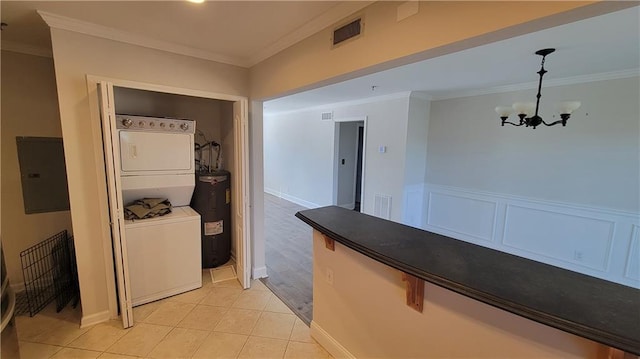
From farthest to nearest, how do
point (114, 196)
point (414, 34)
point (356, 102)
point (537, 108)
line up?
point (356, 102) < point (537, 108) < point (114, 196) < point (414, 34)

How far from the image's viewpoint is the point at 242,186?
104 inches

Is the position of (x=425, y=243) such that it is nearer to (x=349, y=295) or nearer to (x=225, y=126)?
(x=349, y=295)

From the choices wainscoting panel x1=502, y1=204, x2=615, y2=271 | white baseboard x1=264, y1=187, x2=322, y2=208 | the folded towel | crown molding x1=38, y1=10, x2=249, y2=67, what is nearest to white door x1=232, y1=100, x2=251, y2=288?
crown molding x1=38, y1=10, x2=249, y2=67

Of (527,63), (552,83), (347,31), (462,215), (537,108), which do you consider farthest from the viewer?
(462,215)

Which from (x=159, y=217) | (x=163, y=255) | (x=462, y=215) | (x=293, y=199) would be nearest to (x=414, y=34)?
(x=159, y=217)

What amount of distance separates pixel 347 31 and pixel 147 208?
238cm

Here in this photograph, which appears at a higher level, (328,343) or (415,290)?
(415,290)

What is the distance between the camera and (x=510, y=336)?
1.04 meters

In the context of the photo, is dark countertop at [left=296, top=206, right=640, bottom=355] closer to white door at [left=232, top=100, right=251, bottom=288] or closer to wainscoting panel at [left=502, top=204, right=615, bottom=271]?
white door at [left=232, top=100, right=251, bottom=288]

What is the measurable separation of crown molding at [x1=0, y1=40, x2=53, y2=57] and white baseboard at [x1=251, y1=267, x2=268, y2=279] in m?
2.98

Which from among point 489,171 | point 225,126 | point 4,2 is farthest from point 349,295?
point 489,171

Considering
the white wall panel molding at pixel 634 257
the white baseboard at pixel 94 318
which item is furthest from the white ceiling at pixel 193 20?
the white wall panel molding at pixel 634 257

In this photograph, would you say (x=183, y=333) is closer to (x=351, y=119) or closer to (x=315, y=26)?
(x=315, y=26)

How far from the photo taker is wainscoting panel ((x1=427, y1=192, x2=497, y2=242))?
399 centimetres
